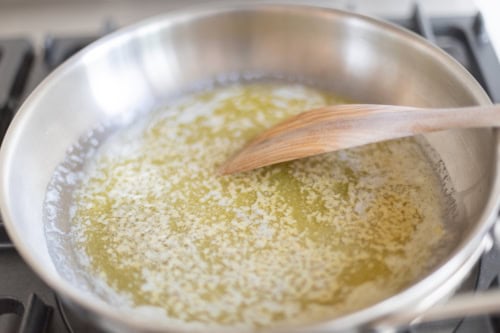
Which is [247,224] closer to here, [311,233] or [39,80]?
[311,233]

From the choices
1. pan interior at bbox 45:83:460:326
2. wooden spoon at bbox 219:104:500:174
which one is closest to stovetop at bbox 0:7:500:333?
pan interior at bbox 45:83:460:326

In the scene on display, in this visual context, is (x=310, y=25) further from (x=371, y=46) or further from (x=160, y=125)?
(x=160, y=125)

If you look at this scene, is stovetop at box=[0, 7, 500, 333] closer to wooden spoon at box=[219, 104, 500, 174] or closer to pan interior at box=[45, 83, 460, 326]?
pan interior at box=[45, 83, 460, 326]

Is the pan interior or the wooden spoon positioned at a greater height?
the wooden spoon

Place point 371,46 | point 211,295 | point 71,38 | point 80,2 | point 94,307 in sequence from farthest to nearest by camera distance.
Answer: point 80,2
point 71,38
point 371,46
point 211,295
point 94,307

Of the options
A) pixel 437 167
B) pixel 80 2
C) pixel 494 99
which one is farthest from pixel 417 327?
pixel 80 2
